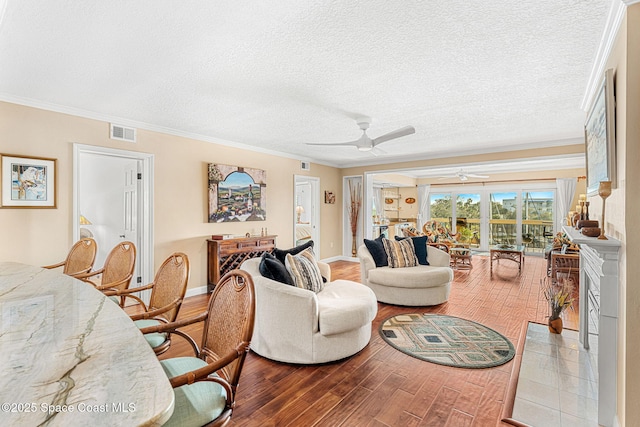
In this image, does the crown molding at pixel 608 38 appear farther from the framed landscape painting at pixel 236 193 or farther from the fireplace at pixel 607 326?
the framed landscape painting at pixel 236 193

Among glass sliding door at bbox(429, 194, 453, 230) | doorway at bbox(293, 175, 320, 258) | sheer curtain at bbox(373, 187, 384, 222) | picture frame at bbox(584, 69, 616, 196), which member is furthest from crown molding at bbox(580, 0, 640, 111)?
glass sliding door at bbox(429, 194, 453, 230)


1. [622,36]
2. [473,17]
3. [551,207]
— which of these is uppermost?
[473,17]

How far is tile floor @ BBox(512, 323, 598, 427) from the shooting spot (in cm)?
189

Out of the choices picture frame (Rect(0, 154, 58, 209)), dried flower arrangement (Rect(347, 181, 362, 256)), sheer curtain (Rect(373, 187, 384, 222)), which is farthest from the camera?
sheer curtain (Rect(373, 187, 384, 222))

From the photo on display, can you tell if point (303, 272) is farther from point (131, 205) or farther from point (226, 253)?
point (131, 205)

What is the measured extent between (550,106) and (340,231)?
5035mm

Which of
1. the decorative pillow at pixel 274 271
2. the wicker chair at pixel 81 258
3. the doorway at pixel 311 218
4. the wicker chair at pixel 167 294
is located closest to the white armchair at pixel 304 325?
the decorative pillow at pixel 274 271

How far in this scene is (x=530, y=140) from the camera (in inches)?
195

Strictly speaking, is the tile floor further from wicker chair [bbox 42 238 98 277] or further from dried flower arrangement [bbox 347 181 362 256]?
dried flower arrangement [bbox 347 181 362 256]

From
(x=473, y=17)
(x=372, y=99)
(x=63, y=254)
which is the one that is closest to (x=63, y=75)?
(x=63, y=254)

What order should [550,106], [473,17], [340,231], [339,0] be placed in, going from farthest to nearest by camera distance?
[340,231]
[550,106]
[473,17]
[339,0]

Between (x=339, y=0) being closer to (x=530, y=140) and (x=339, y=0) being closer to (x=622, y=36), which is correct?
(x=622, y=36)

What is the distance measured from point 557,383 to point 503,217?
7.91 m

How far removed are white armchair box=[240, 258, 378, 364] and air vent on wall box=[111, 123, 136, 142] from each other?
2.67m
